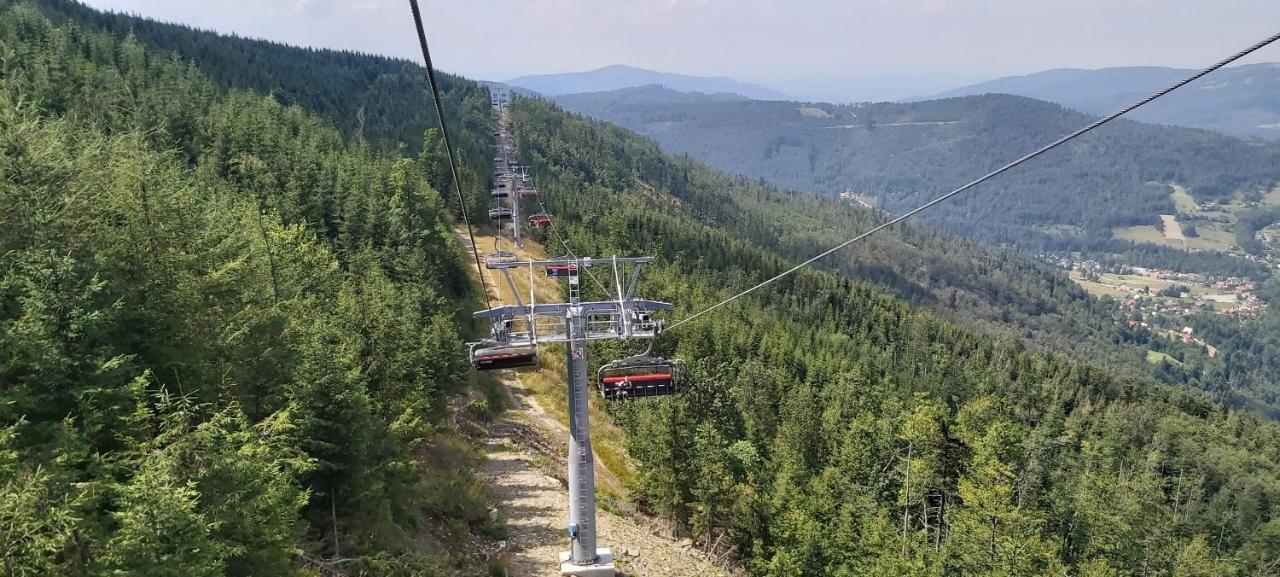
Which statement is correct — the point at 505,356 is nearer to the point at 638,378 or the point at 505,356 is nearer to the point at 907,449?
the point at 638,378

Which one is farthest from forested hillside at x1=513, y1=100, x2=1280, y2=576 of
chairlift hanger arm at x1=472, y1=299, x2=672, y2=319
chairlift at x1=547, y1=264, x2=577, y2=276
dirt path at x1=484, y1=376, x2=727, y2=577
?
chairlift hanger arm at x1=472, y1=299, x2=672, y2=319

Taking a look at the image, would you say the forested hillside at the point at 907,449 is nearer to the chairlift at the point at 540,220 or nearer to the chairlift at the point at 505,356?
the chairlift at the point at 540,220

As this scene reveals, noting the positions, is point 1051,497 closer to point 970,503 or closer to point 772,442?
point 970,503

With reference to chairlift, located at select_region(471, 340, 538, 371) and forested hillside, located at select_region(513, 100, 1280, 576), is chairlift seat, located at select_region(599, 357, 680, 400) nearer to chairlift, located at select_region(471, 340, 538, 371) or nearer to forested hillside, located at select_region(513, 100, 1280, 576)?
chairlift, located at select_region(471, 340, 538, 371)

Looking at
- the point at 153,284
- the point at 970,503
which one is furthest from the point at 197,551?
the point at 970,503

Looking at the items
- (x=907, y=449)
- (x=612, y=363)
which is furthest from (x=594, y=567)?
(x=907, y=449)

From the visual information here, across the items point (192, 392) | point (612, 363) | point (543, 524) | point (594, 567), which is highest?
point (192, 392)
